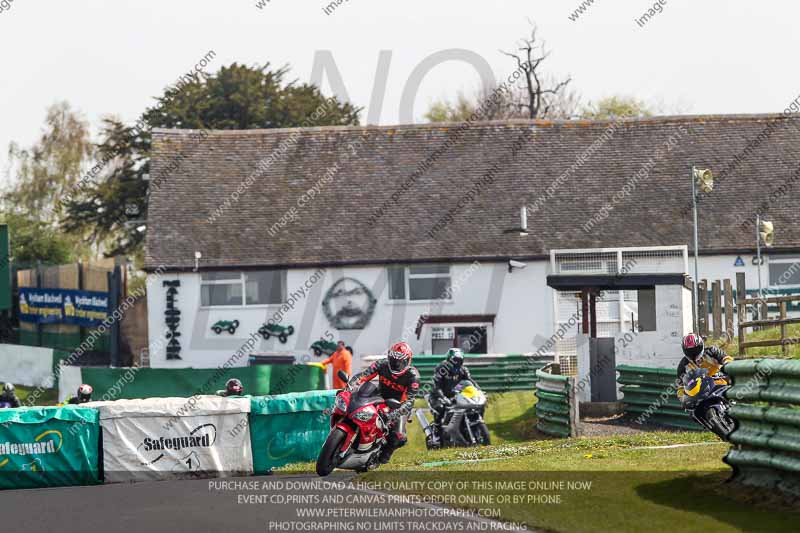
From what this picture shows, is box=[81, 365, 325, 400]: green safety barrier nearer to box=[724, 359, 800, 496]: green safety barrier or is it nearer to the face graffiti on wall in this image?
the face graffiti on wall

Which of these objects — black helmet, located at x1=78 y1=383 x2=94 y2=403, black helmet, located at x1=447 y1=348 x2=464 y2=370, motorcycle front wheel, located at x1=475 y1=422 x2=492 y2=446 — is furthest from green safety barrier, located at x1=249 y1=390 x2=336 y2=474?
black helmet, located at x1=78 y1=383 x2=94 y2=403

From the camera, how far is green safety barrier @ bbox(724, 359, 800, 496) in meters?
11.5

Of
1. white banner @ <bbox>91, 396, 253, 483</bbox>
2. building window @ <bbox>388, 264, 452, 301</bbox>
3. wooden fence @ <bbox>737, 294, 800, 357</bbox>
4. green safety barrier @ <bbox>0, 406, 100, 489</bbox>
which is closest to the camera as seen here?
green safety barrier @ <bbox>0, 406, 100, 489</bbox>

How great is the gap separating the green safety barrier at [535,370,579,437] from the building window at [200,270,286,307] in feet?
61.3

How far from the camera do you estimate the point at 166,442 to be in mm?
19641

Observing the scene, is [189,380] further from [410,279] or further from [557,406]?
[410,279]

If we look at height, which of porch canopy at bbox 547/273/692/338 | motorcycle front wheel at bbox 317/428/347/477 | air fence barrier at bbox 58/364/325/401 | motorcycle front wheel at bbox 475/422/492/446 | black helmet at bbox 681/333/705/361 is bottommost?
motorcycle front wheel at bbox 475/422/492/446

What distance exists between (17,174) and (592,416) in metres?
56.1

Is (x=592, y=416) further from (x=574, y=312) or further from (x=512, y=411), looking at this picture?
(x=574, y=312)

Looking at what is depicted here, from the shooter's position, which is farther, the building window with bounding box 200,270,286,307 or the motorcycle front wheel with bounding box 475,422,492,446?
the building window with bounding box 200,270,286,307

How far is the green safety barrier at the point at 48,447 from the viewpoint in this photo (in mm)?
19125

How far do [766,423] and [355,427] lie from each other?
15.8ft

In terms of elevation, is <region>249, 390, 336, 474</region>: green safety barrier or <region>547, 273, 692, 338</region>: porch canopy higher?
<region>547, 273, 692, 338</region>: porch canopy

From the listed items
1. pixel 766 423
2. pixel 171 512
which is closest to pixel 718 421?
pixel 766 423
